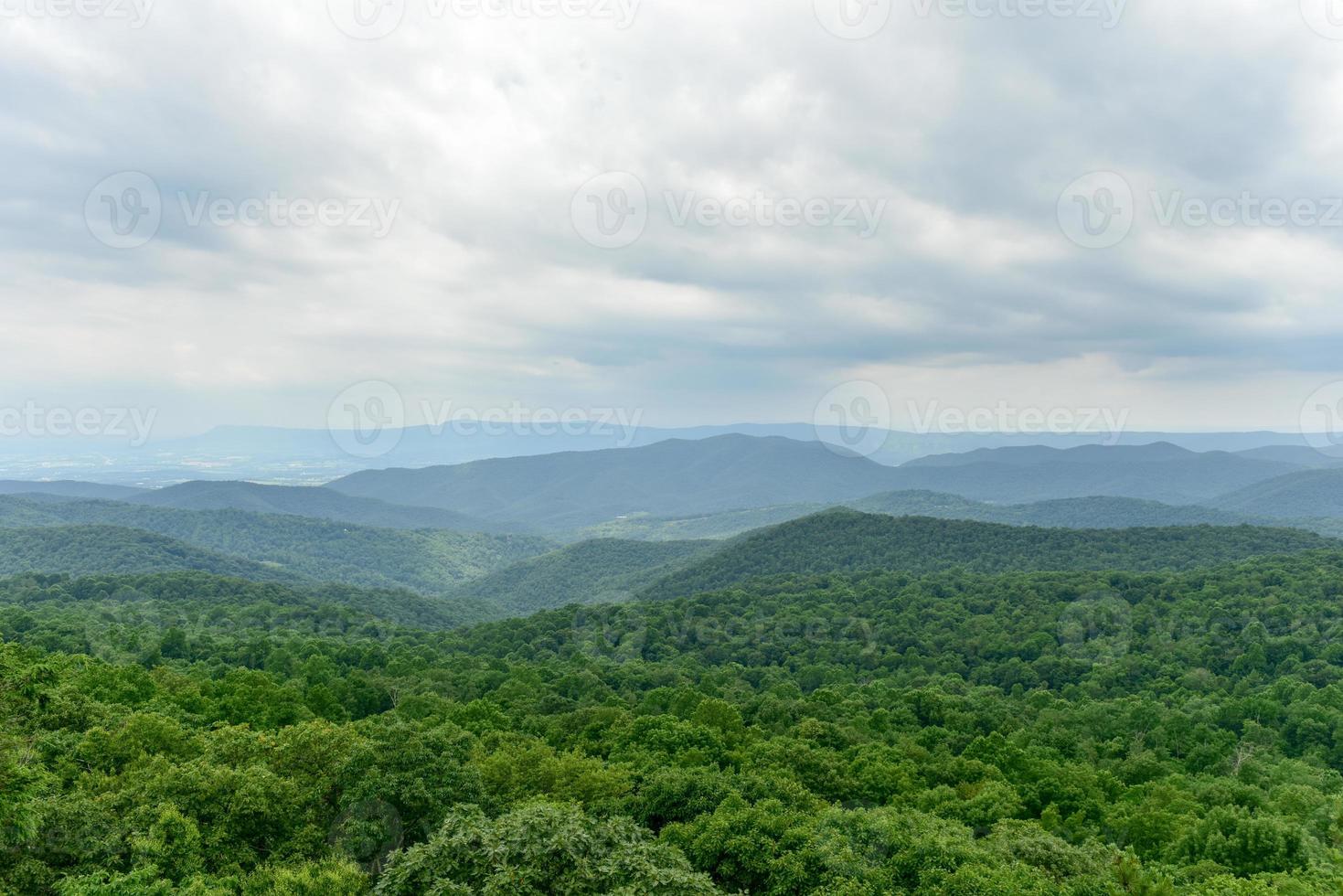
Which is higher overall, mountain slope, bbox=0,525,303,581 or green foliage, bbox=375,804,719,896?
green foliage, bbox=375,804,719,896

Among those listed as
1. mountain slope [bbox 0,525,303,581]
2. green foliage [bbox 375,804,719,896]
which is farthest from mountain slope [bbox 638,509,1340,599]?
green foliage [bbox 375,804,719,896]

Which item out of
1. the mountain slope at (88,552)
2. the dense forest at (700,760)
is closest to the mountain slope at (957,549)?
the dense forest at (700,760)

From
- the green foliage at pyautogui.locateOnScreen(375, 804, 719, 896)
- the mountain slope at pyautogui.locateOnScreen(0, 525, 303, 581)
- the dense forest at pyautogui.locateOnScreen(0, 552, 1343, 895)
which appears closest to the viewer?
the green foliage at pyautogui.locateOnScreen(375, 804, 719, 896)

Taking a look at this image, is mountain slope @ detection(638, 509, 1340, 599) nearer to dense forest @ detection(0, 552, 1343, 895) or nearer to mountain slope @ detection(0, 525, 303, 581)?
dense forest @ detection(0, 552, 1343, 895)

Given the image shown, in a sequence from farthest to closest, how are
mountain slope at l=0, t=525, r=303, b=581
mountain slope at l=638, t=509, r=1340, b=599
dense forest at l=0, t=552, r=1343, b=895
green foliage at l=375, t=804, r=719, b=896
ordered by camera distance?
mountain slope at l=0, t=525, r=303, b=581
mountain slope at l=638, t=509, r=1340, b=599
dense forest at l=0, t=552, r=1343, b=895
green foliage at l=375, t=804, r=719, b=896

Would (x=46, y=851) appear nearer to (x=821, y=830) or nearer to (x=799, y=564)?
(x=821, y=830)

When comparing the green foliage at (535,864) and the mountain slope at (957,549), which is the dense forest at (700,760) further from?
the mountain slope at (957,549)

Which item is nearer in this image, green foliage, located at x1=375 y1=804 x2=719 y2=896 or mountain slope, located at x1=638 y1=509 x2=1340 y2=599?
green foliage, located at x1=375 y1=804 x2=719 y2=896

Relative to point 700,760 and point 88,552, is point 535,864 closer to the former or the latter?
point 700,760
